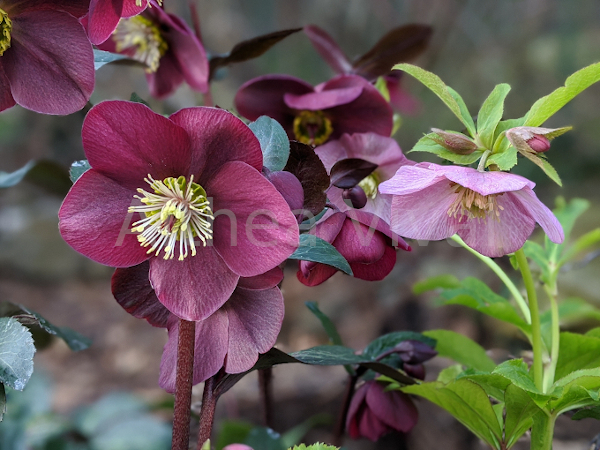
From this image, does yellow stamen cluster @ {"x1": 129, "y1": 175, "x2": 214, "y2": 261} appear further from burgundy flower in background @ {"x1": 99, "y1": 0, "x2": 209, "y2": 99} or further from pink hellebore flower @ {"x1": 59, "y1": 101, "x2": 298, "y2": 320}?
burgundy flower in background @ {"x1": 99, "y1": 0, "x2": 209, "y2": 99}

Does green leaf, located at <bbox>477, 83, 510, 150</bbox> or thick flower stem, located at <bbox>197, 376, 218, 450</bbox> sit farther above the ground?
green leaf, located at <bbox>477, 83, 510, 150</bbox>

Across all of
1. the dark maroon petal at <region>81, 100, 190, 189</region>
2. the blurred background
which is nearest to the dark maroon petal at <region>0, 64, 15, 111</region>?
the dark maroon petal at <region>81, 100, 190, 189</region>

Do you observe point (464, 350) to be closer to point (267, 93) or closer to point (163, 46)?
point (267, 93)

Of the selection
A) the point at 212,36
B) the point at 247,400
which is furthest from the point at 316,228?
the point at 212,36

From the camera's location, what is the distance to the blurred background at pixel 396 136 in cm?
204

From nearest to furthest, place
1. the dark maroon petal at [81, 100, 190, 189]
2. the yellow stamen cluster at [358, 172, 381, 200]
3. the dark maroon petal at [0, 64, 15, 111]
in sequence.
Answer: the dark maroon petal at [81, 100, 190, 189], the dark maroon petal at [0, 64, 15, 111], the yellow stamen cluster at [358, 172, 381, 200]

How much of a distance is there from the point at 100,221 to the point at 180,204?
0.21ft

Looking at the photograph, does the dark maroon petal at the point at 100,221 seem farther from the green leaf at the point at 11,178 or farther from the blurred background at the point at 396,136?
the blurred background at the point at 396,136

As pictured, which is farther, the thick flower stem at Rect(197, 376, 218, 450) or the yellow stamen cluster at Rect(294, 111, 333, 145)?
the yellow stamen cluster at Rect(294, 111, 333, 145)

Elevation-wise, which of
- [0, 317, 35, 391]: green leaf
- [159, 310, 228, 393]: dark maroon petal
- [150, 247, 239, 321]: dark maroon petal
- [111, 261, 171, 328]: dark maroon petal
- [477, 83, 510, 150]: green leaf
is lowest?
[0, 317, 35, 391]: green leaf

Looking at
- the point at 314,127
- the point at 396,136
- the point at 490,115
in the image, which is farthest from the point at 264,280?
the point at 396,136

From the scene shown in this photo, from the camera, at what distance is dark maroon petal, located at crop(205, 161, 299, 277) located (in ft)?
1.35

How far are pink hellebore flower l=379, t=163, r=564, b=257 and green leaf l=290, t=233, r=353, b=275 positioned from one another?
0.07 m

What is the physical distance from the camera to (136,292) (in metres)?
0.49
